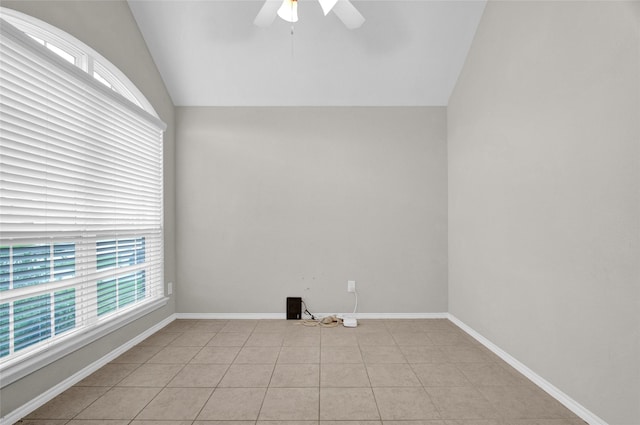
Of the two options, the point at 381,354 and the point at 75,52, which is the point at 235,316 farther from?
the point at 75,52

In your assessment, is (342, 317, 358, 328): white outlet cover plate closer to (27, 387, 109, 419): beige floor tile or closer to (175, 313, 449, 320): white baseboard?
(175, 313, 449, 320): white baseboard

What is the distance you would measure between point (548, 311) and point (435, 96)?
2.48 meters

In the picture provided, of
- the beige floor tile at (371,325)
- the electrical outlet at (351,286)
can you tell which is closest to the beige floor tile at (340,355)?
the beige floor tile at (371,325)

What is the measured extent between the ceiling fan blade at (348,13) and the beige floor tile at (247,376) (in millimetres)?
2705

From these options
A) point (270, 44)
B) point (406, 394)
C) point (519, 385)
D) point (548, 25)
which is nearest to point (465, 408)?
point (406, 394)

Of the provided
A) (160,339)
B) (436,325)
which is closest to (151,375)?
(160,339)

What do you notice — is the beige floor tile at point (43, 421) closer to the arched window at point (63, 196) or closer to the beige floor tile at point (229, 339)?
the arched window at point (63, 196)

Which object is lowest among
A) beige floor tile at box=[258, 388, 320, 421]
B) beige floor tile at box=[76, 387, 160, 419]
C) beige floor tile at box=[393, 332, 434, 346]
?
beige floor tile at box=[393, 332, 434, 346]

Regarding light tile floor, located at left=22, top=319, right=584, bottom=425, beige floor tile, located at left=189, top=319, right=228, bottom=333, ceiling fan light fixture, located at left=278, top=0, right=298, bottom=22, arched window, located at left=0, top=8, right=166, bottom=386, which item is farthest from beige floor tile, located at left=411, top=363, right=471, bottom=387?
ceiling fan light fixture, located at left=278, top=0, right=298, bottom=22

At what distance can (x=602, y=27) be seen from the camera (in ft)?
5.51

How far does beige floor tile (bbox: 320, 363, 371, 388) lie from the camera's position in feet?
7.11

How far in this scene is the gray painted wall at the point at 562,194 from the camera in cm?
155

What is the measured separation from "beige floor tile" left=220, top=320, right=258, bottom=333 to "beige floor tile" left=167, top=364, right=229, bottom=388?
78 centimetres

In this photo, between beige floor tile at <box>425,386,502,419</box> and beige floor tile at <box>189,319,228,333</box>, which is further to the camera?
beige floor tile at <box>189,319,228,333</box>
